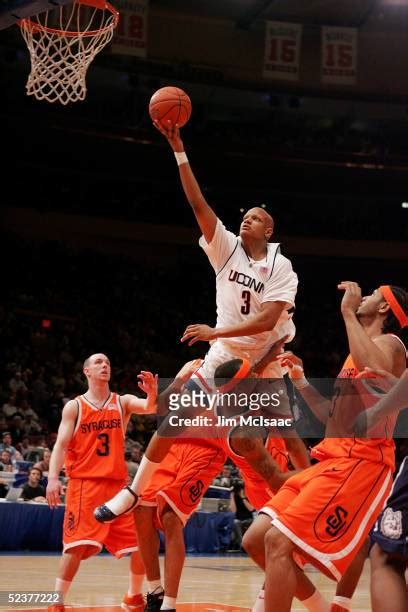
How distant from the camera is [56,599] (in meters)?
6.59

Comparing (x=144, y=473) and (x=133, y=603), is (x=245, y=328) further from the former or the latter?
(x=133, y=603)

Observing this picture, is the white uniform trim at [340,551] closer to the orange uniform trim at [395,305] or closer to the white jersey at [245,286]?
the orange uniform trim at [395,305]

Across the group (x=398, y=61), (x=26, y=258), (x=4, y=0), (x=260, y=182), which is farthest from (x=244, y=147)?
(x=4, y=0)

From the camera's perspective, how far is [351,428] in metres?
4.74

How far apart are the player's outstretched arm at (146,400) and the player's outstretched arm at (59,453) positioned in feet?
1.49

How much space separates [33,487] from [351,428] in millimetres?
8739

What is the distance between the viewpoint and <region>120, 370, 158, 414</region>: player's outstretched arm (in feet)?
21.4

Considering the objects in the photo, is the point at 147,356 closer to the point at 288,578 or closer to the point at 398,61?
the point at 398,61

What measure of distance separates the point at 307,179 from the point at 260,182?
1426 mm

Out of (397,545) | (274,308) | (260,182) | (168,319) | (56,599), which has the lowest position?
(56,599)

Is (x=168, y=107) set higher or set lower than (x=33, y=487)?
higher

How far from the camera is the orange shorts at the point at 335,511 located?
4574 mm

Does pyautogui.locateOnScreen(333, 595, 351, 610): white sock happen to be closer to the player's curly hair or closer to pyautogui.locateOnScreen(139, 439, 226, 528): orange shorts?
pyautogui.locateOnScreen(139, 439, 226, 528): orange shorts

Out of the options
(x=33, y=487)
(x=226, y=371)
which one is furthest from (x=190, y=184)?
(x=33, y=487)
